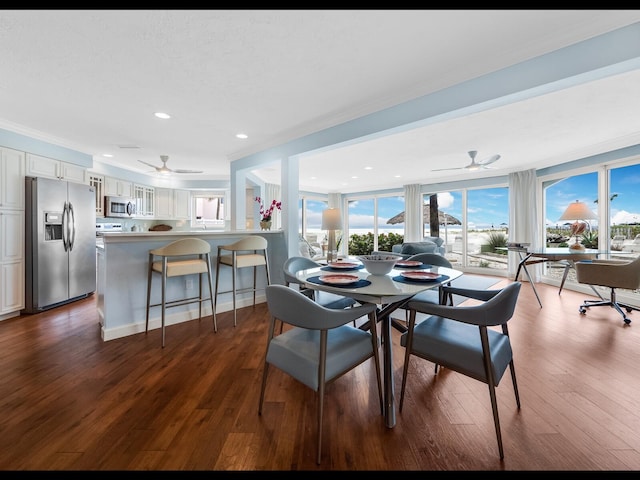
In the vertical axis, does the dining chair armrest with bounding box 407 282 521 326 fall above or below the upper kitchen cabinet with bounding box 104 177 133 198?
below

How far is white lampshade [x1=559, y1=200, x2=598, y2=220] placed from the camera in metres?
3.72

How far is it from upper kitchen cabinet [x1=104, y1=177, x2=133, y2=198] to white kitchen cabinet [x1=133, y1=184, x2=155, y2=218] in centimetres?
17

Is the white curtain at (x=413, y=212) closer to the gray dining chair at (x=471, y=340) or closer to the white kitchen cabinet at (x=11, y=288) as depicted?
the gray dining chair at (x=471, y=340)

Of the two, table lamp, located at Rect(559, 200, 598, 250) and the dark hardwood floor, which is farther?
table lamp, located at Rect(559, 200, 598, 250)

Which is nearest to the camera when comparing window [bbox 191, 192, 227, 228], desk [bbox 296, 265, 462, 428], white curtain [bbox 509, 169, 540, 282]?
desk [bbox 296, 265, 462, 428]

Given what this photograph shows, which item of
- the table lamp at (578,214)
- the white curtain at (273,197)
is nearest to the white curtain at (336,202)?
the white curtain at (273,197)

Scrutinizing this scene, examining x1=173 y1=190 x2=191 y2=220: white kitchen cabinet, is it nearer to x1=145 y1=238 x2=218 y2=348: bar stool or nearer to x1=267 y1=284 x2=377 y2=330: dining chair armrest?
x1=145 y1=238 x2=218 y2=348: bar stool

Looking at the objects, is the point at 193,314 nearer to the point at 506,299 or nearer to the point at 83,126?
the point at 83,126

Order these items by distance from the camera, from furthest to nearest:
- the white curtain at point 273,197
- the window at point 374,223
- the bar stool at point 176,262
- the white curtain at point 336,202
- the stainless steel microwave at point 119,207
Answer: the white curtain at point 336,202 < the window at point 374,223 < the white curtain at point 273,197 < the stainless steel microwave at point 119,207 < the bar stool at point 176,262

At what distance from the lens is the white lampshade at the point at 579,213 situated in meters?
3.72

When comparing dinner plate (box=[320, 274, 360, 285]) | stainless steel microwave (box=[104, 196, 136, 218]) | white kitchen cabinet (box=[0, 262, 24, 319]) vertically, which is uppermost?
stainless steel microwave (box=[104, 196, 136, 218])

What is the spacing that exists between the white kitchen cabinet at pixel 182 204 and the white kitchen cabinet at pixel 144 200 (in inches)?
17.9

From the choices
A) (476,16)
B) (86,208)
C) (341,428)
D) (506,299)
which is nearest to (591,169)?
(476,16)

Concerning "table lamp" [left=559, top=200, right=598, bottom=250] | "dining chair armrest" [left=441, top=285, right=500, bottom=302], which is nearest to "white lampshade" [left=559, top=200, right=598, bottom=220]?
"table lamp" [left=559, top=200, right=598, bottom=250]
